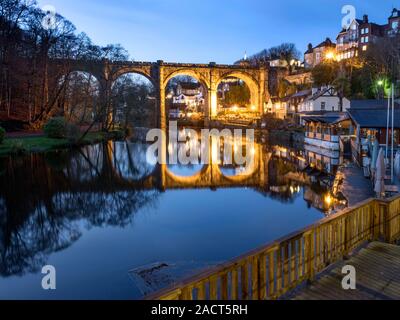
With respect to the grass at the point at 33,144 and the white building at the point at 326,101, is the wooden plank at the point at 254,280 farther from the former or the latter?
the white building at the point at 326,101

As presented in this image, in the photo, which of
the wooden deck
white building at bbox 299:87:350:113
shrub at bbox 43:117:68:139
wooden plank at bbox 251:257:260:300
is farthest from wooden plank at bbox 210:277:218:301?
white building at bbox 299:87:350:113

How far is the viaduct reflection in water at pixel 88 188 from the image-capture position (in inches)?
407

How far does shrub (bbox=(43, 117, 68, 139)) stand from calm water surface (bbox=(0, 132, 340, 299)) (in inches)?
425

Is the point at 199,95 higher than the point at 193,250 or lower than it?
higher

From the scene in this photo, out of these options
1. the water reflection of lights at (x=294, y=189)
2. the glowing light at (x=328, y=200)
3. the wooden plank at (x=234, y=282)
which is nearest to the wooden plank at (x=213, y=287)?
the wooden plank at (x=234, y=282)

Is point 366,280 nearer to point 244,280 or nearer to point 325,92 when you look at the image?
point 244,280

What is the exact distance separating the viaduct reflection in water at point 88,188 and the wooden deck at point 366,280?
6323mm

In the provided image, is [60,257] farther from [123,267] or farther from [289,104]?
[289,104]

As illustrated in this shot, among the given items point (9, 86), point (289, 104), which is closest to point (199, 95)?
point (289, 104)

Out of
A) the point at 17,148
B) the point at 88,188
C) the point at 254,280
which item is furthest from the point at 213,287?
the point at 17,148

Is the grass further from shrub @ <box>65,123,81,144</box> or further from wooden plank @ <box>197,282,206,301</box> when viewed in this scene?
wooden plank @ <box>197,282,206,301</box>

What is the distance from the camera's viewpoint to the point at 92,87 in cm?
4472

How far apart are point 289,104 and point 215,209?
50.0 m

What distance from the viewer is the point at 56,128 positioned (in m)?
33.5
